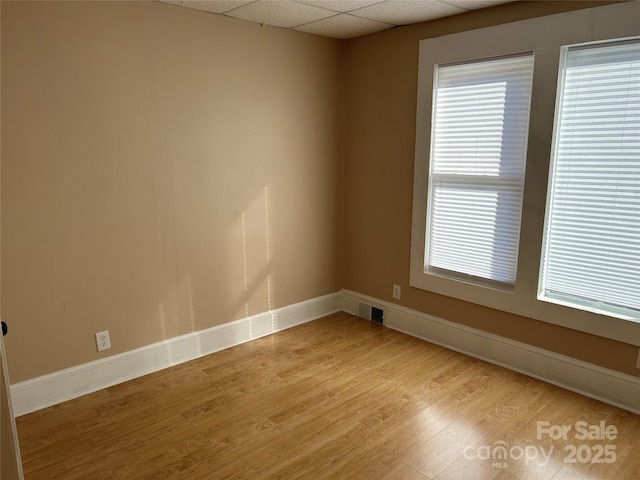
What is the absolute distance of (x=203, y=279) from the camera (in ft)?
11.0

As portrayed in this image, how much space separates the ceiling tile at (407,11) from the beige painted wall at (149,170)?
73 cm

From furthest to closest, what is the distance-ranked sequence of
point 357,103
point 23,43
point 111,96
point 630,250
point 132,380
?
point 357,103 < point 132,380 < point 111,96 < point 630,250 < point 23,43

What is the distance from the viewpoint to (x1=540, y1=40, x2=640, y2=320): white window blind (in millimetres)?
2533

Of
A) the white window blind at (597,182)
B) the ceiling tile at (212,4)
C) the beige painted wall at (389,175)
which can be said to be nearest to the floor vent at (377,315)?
the beige painted wall at (389,175)

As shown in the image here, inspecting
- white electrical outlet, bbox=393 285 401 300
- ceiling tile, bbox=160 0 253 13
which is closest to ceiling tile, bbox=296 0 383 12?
ceiling tile, bbox=160 0 253 13

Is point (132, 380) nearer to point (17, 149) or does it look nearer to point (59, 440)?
point (59, 440)

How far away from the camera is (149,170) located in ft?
9.77

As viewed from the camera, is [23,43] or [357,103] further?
[357,103]

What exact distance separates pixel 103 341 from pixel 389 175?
94.1 inches

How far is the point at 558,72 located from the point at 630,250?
1.09m

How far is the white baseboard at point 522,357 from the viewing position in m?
2.70

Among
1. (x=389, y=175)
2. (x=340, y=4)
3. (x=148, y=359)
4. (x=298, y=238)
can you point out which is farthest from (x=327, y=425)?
(x=340, y=4)

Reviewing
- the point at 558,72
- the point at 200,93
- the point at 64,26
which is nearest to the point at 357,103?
the point at 200,93

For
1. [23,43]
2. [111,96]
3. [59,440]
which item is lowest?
[59,440]
